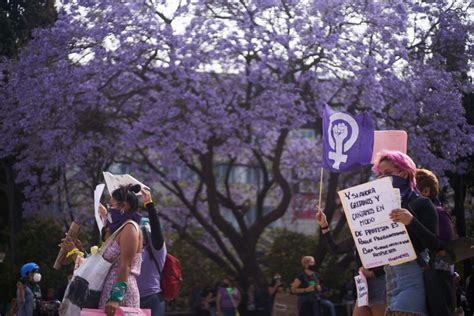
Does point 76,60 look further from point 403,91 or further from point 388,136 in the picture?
point 388,136

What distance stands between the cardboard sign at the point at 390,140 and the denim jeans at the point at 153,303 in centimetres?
207

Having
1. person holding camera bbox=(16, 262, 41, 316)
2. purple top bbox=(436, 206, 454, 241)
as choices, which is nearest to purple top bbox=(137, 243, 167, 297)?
purple top bbox=(436, 206, 454, 241)

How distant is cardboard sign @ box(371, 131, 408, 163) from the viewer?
28.1ft

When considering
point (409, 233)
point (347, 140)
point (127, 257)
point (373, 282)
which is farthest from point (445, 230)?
point (127, 257)

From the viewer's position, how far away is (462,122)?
21594 mm

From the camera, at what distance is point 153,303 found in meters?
8.13

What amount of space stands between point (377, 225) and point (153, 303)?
2.37 metres

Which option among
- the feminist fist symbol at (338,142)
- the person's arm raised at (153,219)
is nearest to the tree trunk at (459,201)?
the feminist fist symbol at (338,142)

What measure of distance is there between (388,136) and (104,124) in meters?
14.7

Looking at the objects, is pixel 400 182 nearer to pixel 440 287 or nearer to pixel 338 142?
pixel 440 287


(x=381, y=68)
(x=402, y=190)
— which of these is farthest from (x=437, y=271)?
(x=381, y=68)

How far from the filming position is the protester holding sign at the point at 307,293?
55.7 ft

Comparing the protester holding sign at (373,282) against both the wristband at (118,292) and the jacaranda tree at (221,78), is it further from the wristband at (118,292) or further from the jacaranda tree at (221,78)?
the jacaranda tree at (221,78)

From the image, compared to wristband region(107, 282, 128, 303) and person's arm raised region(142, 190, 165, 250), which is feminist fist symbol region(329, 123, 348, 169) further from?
wristband region(107, 282, 128, 303)
